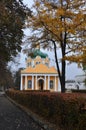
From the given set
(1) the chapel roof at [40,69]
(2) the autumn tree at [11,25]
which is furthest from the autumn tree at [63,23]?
(1) the chapel roof at [40,69]

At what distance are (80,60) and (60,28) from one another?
9.74ft

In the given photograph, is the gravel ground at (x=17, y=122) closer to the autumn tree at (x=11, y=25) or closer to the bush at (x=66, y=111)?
the bush at (x=66, y=111)

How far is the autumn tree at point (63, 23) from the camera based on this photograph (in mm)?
28219

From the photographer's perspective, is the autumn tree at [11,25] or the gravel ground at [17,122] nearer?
the gravel ground at [17,122]

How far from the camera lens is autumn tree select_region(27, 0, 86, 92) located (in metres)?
28.2

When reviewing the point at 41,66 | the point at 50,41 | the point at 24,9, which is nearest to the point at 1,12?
the point at 24,9

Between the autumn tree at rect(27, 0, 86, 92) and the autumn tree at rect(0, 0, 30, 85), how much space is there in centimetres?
359

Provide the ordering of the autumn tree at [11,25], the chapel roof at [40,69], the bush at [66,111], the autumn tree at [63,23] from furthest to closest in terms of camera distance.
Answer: the chapel roof at [40,69] < the autumn tree at [63,23] < the autumn tree at [11,25] < the bush at [66,111]

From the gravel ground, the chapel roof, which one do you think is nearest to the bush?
the gravel ground

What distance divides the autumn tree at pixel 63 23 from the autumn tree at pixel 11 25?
3592 millimetres

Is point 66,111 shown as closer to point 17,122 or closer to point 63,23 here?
point 17,122

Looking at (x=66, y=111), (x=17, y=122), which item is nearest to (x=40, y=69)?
(x=17, y=122)

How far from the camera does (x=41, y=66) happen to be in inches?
3807

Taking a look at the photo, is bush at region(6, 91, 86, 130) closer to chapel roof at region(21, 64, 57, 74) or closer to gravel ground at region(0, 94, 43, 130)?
gravel ground at region(0, 94, 43, 130)
